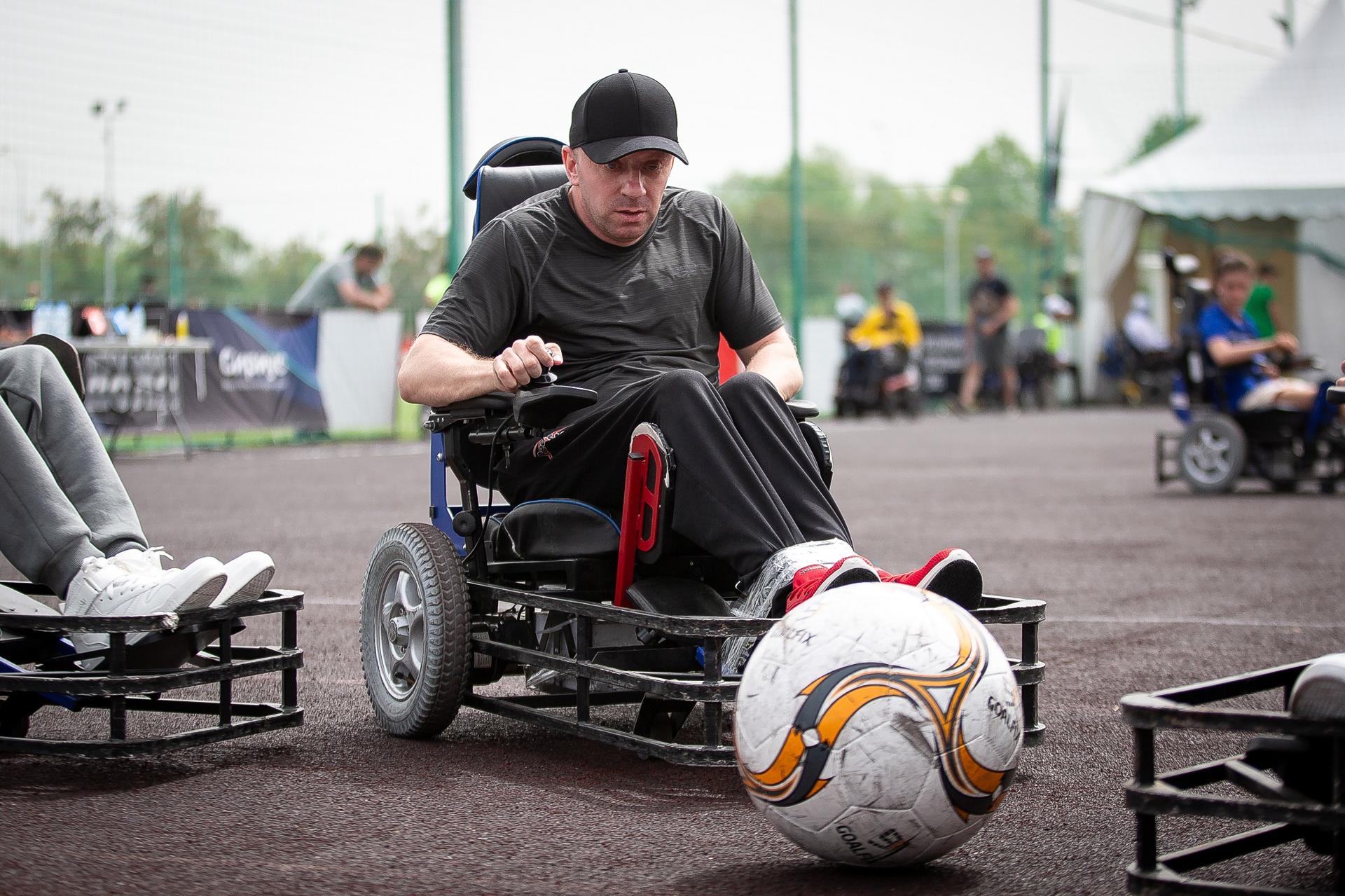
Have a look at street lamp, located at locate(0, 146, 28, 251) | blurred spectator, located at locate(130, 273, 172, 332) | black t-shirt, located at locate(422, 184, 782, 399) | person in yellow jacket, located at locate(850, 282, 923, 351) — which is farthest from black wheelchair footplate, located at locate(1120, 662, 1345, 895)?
person in yellow jacket, located at locate(850, 282, 923, 351)

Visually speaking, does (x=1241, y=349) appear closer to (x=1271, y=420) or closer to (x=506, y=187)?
(x=1271, y=420)

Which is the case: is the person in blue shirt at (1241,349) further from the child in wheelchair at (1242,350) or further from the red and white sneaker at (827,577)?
the red and white sneaker at (827,577)

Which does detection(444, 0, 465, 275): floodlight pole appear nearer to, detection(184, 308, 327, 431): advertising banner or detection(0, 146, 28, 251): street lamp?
detection(184, 308, 327, 431): advertising banner

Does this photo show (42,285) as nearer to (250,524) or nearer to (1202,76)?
(250,524)

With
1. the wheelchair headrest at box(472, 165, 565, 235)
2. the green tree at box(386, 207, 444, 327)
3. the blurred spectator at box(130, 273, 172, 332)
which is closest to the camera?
the wheelchair headrest at box(472, 165, 565, 235)

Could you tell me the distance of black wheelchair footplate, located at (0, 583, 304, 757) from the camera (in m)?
3.20

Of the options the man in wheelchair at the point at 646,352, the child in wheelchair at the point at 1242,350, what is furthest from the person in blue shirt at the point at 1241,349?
the man in wheelchair at the point at 646,352

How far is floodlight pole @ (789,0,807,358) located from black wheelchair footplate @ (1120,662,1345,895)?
2065 centimetres

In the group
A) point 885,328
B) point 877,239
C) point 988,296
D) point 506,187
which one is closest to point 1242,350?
point 506,187

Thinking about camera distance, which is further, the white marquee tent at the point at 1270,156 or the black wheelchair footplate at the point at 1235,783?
the white marquee tent at the point at 1270,156

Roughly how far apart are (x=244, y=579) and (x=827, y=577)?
130 centimetres

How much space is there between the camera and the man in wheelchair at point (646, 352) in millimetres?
3195

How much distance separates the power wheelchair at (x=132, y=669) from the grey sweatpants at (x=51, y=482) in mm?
98

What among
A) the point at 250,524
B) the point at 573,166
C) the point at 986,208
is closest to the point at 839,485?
the point at 250,524
